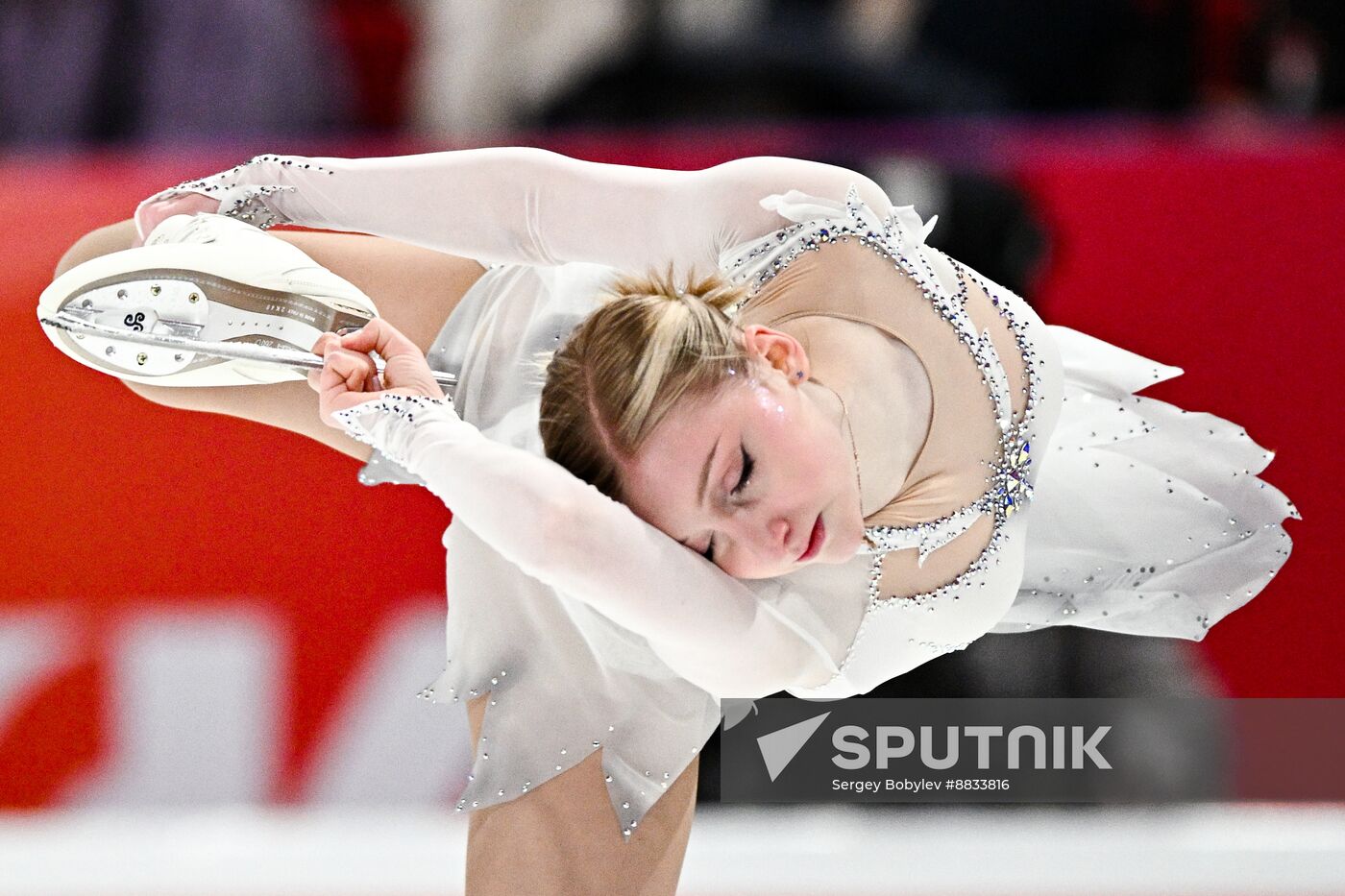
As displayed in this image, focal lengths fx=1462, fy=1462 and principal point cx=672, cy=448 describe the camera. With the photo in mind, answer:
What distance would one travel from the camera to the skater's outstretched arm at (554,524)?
1.20 m

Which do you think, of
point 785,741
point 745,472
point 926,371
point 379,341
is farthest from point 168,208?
point 785,741

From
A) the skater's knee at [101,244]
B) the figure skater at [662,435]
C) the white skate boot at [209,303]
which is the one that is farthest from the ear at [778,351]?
the skater's knee at [101,244]

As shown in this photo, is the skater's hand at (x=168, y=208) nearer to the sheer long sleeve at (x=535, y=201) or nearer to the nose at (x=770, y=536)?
the sheer long sleeve at (x=535, y=201)

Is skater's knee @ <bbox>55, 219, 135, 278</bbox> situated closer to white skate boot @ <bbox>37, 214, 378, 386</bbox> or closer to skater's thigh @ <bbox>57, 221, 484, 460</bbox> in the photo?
skater's thigh @ <bbox>57, 221, 484, 460</bbox>

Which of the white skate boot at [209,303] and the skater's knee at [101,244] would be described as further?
the skater's knee at [101,244]

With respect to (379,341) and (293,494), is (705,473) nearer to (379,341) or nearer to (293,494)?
(379,341)

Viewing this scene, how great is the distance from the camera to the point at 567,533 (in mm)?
1190

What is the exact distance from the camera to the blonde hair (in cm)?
128

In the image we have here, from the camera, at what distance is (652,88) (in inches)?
101

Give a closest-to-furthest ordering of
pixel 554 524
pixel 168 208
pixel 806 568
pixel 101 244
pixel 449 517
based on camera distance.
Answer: pixel 554 524
pixel 806 568
pixel 168 208
pixel 101 244
pixel 449 517

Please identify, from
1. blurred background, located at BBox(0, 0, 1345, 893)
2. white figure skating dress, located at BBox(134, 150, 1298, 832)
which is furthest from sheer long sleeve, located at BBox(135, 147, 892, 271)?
blurred background, located at BBox(0, 0, 1345, 893)

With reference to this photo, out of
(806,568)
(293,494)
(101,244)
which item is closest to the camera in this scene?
(806,568)

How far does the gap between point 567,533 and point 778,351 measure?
30cm

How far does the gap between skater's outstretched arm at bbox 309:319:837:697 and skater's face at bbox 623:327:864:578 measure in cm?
3
